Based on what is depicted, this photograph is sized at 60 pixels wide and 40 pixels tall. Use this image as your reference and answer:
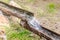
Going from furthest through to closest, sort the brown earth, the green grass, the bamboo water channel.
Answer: the brown earth → the green grass → the bamboo water channel

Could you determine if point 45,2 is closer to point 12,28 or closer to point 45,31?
point 12,28

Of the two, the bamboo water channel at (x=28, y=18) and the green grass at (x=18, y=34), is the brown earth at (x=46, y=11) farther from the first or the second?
the bamboo water channel at (x=28, y=18)

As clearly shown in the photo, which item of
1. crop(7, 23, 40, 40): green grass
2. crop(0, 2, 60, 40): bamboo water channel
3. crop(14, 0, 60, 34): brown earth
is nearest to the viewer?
crop(0, 2, 60, 40): bamboo water channel

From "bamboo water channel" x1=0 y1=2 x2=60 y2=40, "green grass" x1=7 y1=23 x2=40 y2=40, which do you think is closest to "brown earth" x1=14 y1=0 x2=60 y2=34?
"green grass" x1=7 y1=23 x2=40 y2=40

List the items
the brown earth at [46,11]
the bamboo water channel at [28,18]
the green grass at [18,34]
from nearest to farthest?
the bamboo water channel at [28,18] < the green grass at [18,34] < the brown earth at [46,11]

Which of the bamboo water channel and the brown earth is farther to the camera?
the brown earth

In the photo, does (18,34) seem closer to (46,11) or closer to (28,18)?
(28,18)

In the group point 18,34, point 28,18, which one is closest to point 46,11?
point 18,34

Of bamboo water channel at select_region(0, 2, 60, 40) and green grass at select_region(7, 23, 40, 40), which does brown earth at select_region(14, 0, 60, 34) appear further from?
bamboo water channel at select_region(0, 2, 60, 40)

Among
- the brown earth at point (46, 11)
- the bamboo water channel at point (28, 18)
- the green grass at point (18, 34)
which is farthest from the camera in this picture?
the brown earth at point (46, 11)

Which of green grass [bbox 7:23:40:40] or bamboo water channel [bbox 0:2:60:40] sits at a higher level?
bamboo water channel [bbox 0:2:60:40]

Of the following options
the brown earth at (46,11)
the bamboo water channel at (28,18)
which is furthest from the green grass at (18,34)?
the brown earth at (46,11)

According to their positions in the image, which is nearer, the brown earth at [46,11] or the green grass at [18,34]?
the green grass at [18,34]

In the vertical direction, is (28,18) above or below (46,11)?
above
